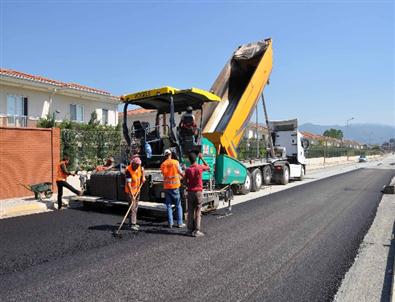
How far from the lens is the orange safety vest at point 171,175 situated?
7.86 m

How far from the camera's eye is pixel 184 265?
5.44 m

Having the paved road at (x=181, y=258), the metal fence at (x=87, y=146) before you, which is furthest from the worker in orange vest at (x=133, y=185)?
the metal fence at (x=87, y=146)

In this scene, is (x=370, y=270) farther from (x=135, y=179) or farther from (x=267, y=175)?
(x=267, y=175)

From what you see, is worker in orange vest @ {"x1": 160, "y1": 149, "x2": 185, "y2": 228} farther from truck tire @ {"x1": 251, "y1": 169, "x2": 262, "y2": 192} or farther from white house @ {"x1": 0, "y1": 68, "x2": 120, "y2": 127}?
white house @ {"x1": 0, "y1": 68, "x2": 120, "y2": 127}

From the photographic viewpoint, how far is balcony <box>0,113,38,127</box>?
20.7 meters

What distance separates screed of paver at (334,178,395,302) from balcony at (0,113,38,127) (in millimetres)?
18987

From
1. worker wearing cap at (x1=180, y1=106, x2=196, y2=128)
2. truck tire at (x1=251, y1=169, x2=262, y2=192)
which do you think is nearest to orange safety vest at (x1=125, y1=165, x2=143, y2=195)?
worker wearing cap at (x1=180, y1=106, x2=196, y2=128)

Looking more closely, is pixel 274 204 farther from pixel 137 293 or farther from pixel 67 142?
pixel 67 142

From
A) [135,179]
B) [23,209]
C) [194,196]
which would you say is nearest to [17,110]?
[23,209]

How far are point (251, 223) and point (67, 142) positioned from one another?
942 cm

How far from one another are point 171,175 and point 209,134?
414 cm

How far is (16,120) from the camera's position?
21.7m

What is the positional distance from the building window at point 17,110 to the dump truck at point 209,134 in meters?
13.4

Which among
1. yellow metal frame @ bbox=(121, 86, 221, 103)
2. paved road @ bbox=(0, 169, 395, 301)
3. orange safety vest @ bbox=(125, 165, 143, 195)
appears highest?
yellow metal frame @ bbox=(121, 86, 221, 103)
